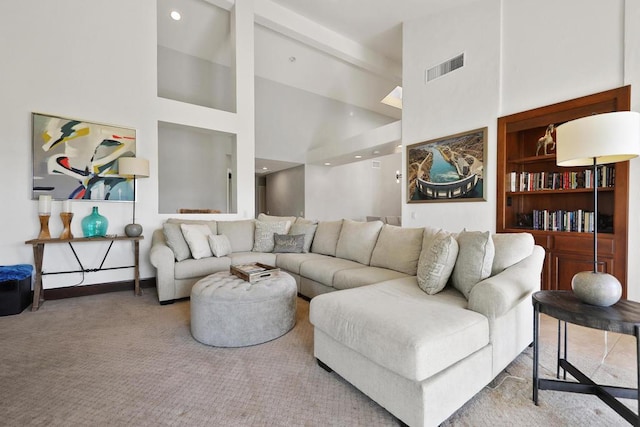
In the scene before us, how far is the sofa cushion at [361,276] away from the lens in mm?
2535

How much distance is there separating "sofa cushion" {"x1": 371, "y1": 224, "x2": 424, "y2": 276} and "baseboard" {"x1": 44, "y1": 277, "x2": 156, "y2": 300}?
3.19 m

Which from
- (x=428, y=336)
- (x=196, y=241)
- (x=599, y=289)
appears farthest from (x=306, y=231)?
(x=599, y=289)

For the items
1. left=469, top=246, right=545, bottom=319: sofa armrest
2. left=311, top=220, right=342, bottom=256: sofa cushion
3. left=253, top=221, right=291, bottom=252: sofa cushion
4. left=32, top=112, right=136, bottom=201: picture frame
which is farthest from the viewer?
left=253, top=221, right=291, bottom=252: sofa cushion

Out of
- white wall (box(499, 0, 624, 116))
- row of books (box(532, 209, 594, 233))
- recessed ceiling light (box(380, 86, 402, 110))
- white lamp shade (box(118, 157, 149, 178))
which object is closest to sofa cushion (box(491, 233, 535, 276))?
row of books (box(532, 209, 594, 233))

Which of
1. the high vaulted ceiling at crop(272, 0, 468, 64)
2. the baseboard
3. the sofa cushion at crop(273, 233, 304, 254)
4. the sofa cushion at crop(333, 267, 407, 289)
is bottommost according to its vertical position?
the baseboard

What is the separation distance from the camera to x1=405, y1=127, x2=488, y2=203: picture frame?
3898 millimetres

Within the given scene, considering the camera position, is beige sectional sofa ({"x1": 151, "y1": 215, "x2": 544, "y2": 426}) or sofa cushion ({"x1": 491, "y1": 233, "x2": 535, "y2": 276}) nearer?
beige sectional sofa ({"x1": 151, "y1": 215, "x2": 544, "y2": 426})

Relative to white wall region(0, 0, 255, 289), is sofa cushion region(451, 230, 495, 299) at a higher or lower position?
lower

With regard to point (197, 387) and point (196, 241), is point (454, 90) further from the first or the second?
point (197, 387)

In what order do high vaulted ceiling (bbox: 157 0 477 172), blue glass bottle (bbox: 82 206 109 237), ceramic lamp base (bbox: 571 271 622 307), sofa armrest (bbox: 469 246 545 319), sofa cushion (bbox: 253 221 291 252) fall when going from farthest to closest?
high vaulted ceiling (bbox: 157 0 477 172) → sofa cushion (bbox: 253 221 291 252) → blue glass bottle (bbox: 82 206 109 237) → sofa armrest (bbox: 469 246 545 319) → ceramic lamp base (bbox: 571 271 622 307)

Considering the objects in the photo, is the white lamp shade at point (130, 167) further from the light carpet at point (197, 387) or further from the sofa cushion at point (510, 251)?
the sofa cushion at point (510, 251)

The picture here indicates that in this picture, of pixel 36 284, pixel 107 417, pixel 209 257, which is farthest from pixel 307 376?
pixel 36 284

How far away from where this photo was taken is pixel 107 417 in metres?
1.42

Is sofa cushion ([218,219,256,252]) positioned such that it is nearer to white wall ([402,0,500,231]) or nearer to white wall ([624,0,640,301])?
white wall ([402,0,500,231])
